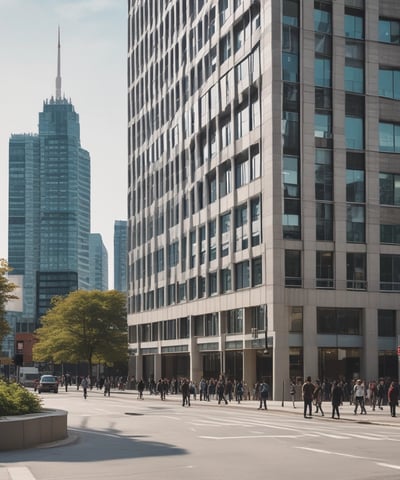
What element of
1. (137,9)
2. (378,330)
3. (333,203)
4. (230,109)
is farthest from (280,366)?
(137,9)

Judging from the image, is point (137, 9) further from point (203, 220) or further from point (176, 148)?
point (203, 220)

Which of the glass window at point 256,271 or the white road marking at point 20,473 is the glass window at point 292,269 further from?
the white road marking at point 20,473

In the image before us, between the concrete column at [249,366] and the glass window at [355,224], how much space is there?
1196cm

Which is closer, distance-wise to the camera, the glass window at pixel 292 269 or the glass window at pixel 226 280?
the glass window at pixel 292 269

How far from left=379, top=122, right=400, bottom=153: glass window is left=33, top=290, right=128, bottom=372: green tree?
56.6m

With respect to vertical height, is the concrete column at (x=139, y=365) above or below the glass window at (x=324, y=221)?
below

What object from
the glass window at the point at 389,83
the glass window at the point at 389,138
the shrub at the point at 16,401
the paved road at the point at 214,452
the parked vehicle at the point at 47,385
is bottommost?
the parked vehicle at the point at 47,385

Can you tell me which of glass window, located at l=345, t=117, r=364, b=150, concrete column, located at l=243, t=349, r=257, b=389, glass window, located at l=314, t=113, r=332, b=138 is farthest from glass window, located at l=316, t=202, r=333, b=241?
concrete column, located at l=243, t=349, r=257, b=389

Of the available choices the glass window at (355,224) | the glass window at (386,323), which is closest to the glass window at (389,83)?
the glass window at (355,224)

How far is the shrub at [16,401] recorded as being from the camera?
88.0ft

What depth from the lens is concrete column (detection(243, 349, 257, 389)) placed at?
72.1 metres

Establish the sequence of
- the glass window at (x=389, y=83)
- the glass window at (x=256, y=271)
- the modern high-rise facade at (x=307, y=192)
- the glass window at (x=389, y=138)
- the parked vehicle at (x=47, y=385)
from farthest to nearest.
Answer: the parked vehicle at (x=47, y=385)
the glass window at (x=389, y=83)
the glass window at (x=389, y=138)
the glass window at (x=256, y=271)
the modern high-rise facade at (x=307, y=192)

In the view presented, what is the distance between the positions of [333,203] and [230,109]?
14.7m

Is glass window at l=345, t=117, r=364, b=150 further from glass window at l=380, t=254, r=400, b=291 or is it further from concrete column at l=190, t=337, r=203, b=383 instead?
concrete column at l=190, t=337, r=203, b=383
